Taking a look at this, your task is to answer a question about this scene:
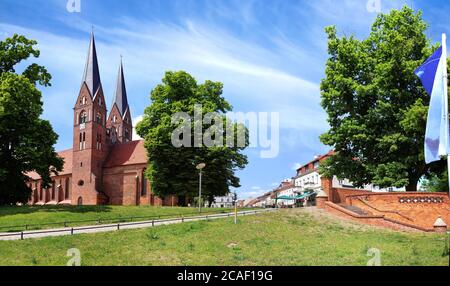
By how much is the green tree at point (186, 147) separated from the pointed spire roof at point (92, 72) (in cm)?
2572

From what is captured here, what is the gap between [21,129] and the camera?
140ft

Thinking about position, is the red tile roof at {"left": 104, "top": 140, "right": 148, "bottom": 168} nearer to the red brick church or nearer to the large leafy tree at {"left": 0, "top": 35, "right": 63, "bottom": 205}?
the red brick church

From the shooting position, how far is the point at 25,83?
37688mm

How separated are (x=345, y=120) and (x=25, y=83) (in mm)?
24769

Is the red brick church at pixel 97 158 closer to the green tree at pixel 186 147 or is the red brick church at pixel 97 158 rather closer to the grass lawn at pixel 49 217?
the green tree at pixel 186 147

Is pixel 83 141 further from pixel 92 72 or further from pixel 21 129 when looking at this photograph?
pixel 21 129

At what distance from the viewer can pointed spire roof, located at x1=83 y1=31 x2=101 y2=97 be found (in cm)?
7131

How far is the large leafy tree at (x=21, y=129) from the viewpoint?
3794 centimetres

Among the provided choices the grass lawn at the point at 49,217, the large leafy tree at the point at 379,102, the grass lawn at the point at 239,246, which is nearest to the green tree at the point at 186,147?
the grass lawn at the point at 49,217

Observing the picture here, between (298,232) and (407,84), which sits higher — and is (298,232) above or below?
below

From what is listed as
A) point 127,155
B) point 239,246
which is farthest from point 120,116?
point 239,246

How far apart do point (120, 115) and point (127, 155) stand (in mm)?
15437

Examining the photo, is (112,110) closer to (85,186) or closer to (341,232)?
(85,186)
